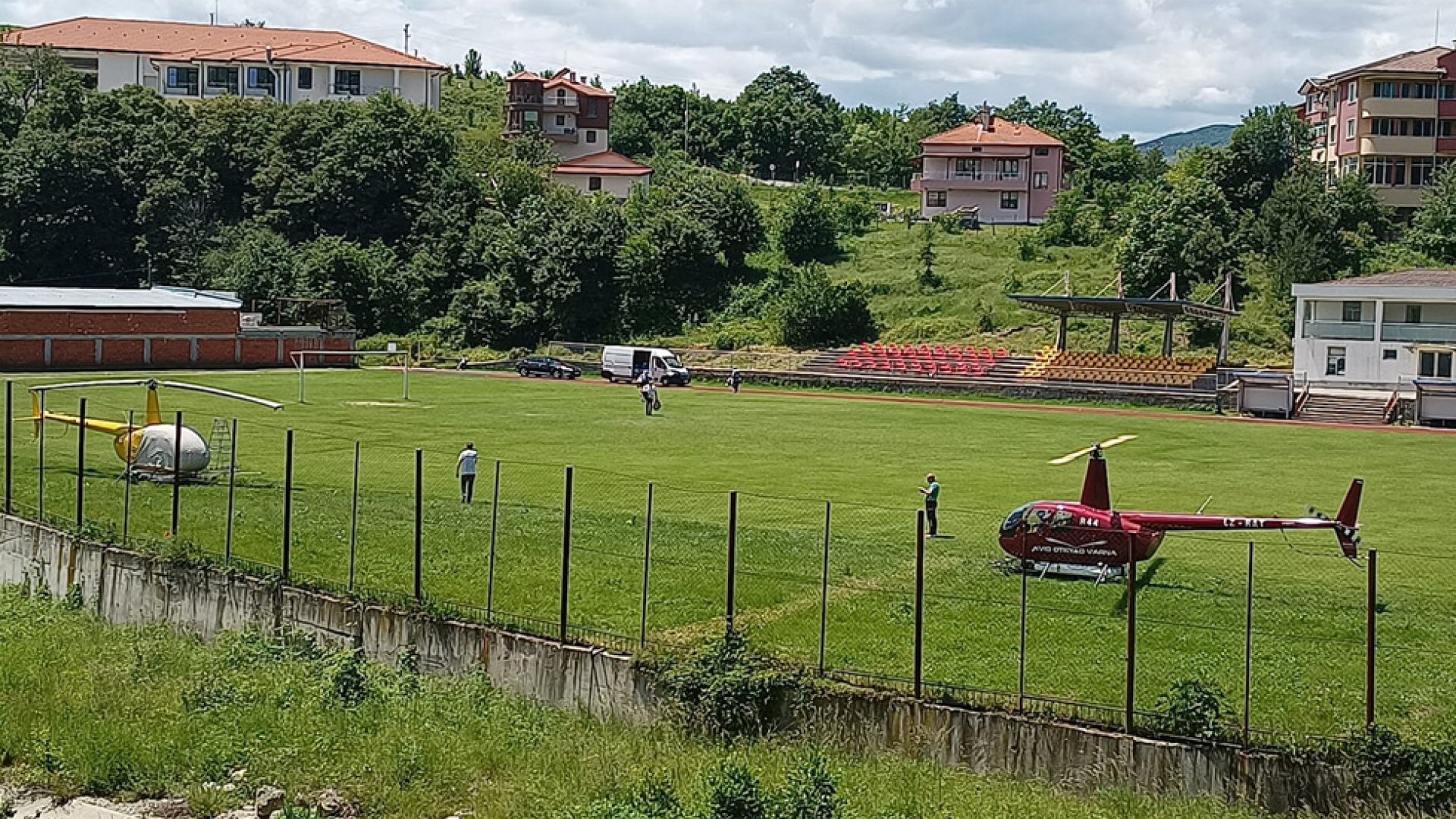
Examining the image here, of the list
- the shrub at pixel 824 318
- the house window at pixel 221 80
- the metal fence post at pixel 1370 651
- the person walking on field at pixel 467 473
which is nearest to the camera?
the metal fence post at pixel 1370 651

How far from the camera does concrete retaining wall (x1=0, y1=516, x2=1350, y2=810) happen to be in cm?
1872

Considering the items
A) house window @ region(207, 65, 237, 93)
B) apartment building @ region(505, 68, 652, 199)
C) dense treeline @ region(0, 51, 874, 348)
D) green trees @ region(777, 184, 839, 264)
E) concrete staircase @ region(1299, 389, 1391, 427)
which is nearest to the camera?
concrete staircase @ region(1299, 389, 1391, 427)

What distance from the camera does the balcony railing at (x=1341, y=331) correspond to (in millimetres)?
70562

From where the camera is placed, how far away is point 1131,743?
62.6 ft

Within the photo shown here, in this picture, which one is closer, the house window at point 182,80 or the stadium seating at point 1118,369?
the stadium seating at point 1118,369

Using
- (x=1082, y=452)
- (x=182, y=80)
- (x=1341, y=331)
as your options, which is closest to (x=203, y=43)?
(x=182, y=80)

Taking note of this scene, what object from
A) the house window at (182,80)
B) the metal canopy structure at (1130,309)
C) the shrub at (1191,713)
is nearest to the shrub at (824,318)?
the metal canopy structure at (1130,309)

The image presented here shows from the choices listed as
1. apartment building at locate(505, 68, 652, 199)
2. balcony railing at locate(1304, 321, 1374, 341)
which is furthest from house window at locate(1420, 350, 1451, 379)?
apartment building at locate(505, 68, 652, 199)

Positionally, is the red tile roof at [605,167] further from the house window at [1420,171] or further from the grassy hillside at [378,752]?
the grassy hillside at [378,752]

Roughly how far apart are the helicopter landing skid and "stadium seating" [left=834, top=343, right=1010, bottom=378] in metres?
51.2

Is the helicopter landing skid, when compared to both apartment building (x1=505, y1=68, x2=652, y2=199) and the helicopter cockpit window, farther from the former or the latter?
apartment building (x1=505, y1=68, x2=652, y2=199)

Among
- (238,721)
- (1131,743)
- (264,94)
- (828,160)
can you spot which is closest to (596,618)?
(238,721)

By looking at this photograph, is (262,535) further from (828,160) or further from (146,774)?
(828,160)

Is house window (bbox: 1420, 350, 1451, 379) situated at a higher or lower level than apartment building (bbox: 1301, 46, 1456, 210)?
lower
